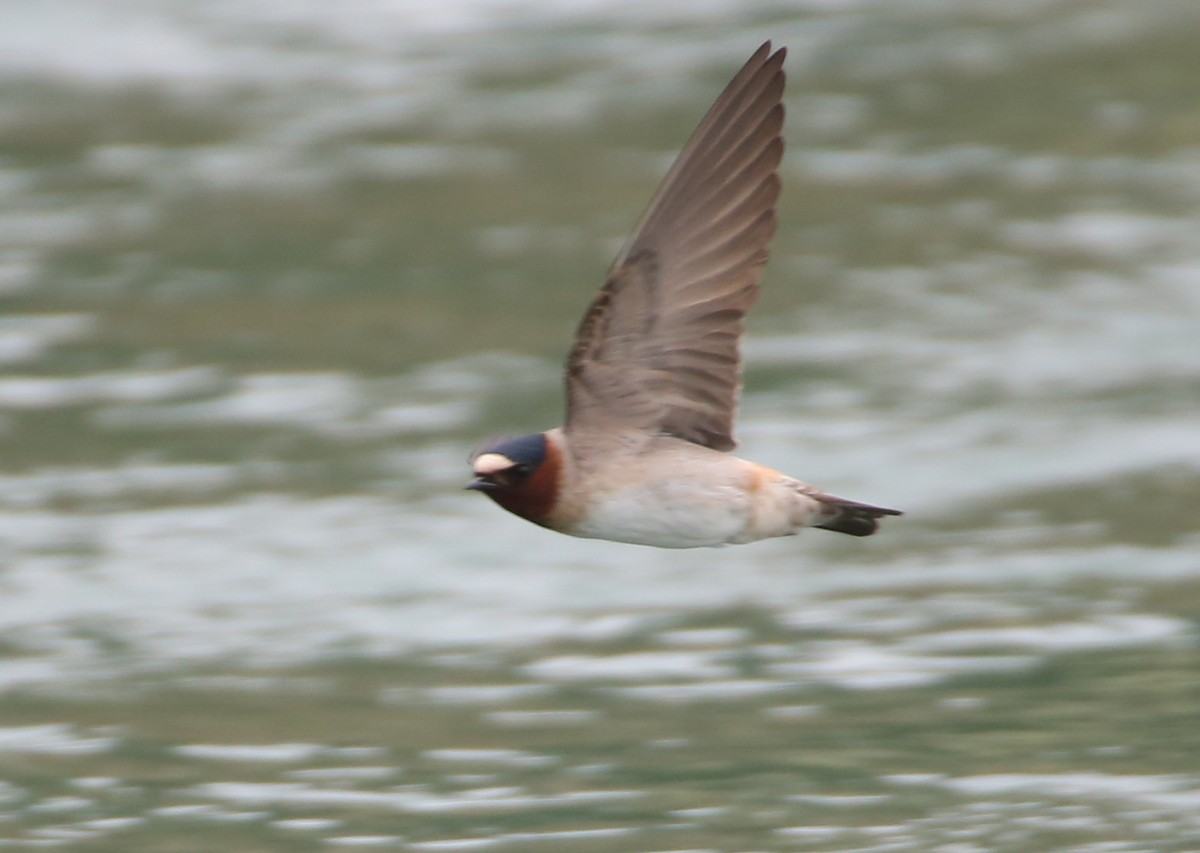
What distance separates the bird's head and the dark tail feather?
62 cm

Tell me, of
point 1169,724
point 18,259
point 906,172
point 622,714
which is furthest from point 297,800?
point 906,172

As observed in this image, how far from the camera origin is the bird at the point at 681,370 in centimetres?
570

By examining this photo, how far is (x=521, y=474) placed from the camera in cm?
561

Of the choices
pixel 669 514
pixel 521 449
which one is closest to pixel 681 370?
pixel 669 514

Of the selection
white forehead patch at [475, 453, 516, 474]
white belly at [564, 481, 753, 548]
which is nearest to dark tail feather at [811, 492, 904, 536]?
white belly at [564, 481, 753, 548]

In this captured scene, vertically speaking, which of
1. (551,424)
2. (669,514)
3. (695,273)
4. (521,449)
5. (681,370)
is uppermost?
(551,424)

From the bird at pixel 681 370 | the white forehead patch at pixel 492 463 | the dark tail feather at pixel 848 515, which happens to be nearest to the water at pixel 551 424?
the dark tail feather at pixel 848 515

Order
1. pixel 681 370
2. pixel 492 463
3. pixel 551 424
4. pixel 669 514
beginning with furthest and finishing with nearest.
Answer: pixel 551 424
pixel 681 370
pixel 669 514
pixel 492 463

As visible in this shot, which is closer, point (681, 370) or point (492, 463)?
point (492, 463)

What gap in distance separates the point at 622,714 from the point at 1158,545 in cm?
282

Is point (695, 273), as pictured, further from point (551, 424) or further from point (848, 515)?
point (551, 424)

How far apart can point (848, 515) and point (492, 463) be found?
0.88 m

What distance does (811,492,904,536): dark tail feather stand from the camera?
580 cm

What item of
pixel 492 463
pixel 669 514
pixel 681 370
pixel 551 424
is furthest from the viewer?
pixel 551 424
